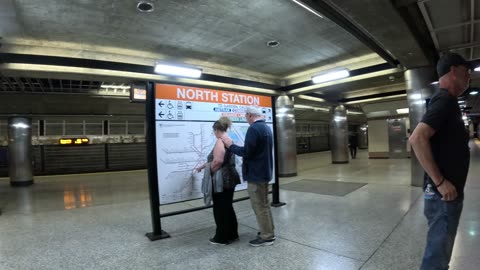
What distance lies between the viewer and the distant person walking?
3186 millimetres

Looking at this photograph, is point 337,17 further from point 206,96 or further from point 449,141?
point 449,141

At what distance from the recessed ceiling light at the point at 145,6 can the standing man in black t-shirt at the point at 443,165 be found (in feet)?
14.0

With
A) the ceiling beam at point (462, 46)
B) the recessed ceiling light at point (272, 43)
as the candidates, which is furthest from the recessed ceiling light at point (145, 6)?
the ceiling beam at point (462, 46)

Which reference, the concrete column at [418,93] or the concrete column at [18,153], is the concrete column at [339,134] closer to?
the concrete column at [418,93]

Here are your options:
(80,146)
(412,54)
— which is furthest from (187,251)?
(80,146)

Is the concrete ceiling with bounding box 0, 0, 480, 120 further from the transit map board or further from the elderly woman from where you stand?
the elderly woman

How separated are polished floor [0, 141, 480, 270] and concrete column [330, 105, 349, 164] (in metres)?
8.09

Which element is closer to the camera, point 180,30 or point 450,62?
point 450,62

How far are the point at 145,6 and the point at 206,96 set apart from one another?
1.82 meters

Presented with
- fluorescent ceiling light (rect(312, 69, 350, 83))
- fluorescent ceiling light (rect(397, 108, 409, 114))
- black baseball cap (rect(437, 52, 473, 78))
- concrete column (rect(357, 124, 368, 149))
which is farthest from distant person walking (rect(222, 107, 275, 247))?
concrete column (rect(357, 124, 368, 149))

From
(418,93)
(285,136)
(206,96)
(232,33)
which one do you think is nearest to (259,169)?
(206,96)

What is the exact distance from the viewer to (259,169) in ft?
10.5

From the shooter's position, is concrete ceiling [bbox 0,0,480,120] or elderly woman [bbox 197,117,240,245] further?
concrete ceiling [bbox 0,0,480,120]

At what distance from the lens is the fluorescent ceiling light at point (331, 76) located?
24.7 ft
